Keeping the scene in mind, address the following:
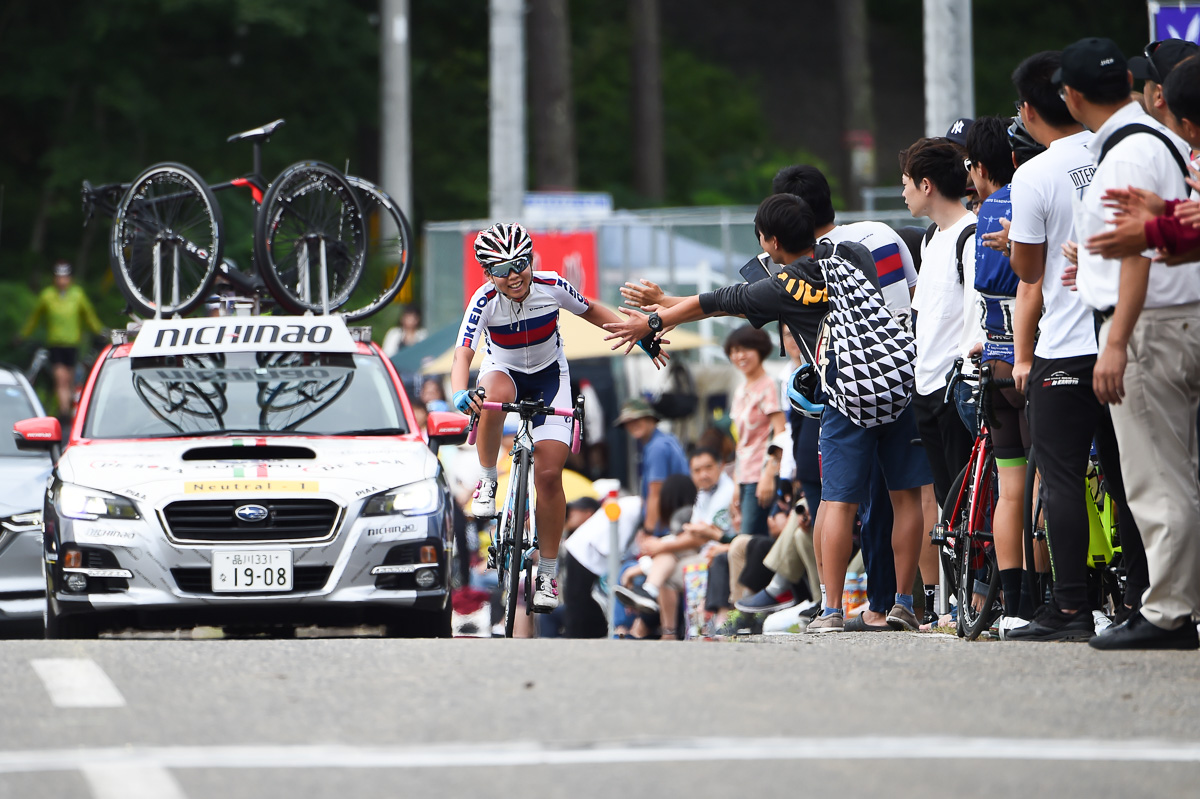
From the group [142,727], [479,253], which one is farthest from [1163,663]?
[479,253]

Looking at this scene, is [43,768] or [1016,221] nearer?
[43,768]

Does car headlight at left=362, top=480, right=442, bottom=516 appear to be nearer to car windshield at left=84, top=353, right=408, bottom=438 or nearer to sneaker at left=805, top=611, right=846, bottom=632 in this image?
car windshield at left=84, top=353, right=408, bottom=438

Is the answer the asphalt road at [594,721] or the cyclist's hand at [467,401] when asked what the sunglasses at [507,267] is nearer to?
the cyclist's hand at [467,401]

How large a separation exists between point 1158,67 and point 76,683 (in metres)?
4.73

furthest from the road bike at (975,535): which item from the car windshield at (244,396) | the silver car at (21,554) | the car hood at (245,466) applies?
the silver car at (21,554)

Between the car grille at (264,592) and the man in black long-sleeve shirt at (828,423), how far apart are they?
6.22ft

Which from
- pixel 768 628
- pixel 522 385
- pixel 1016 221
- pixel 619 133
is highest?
pixel 619 133

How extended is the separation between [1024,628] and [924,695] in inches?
63.5

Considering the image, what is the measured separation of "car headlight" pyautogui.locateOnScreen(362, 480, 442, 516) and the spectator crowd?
1.43 metres

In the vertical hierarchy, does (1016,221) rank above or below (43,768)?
above

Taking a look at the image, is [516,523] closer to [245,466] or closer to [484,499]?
[484,499]

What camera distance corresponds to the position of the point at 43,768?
17.6ft

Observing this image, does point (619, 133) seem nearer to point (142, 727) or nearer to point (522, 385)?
point (522, 385)

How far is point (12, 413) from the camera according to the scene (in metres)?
13.0
